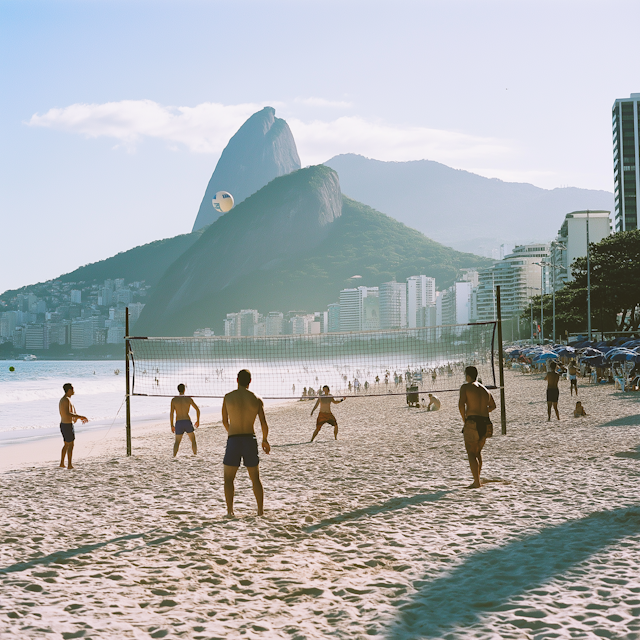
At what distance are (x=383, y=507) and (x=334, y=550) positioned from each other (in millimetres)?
Answer: 1524

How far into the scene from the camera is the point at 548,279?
151000mm

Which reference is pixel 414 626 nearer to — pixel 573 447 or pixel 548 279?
pixel 573 447

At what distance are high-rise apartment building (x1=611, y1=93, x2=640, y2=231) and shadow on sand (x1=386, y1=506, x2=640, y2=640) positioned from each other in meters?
118

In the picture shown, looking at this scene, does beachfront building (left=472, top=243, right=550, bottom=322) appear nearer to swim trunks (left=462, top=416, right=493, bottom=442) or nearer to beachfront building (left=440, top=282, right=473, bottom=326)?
beachfront building (left=440, top=282, right=473, bottom=326)

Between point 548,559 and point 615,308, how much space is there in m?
45.0

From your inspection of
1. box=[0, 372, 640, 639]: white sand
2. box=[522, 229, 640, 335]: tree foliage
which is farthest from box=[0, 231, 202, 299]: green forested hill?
box=[0, 372, 640, 639]: white sand

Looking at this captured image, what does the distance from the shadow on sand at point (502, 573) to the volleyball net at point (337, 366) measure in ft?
26.1

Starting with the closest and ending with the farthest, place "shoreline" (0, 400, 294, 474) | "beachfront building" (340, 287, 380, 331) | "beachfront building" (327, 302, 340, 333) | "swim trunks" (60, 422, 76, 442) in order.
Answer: "swim trunks" (60, 422, 76, 442) < "shoreline" (0, 400, 294, 474) < "beachfront building" (327, 302, 340, 333) < "beachfront building" (340, 287, 380, 331)

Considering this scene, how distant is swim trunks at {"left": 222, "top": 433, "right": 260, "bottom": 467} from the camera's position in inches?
233

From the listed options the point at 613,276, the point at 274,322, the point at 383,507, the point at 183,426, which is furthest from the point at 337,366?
the point at 274,322

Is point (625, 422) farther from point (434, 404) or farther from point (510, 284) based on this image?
point (510, 284)

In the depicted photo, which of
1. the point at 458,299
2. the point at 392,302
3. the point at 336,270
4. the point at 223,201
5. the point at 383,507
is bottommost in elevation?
the point at 383,507

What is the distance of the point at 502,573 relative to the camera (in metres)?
4.40

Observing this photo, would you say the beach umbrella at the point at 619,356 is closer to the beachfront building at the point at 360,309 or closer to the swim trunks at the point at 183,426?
the swim trunks at the point at 183,426
